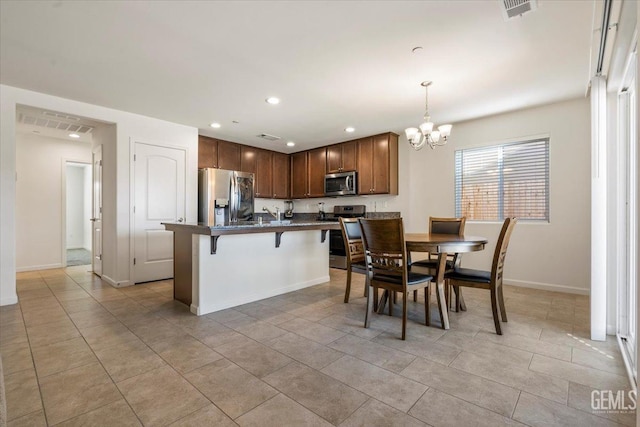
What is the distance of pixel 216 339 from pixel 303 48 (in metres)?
2.49

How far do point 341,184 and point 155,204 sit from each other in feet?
10.4

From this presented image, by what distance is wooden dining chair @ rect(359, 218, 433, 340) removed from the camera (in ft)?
7.86

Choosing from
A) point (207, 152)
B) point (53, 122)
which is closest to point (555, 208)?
point (207, 152)

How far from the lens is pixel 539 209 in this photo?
3982 millimetres

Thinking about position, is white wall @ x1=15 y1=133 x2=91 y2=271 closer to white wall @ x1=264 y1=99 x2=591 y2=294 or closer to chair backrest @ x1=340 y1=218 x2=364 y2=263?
chair backrest @ x1=340 y1=218 x2=364 y2=263

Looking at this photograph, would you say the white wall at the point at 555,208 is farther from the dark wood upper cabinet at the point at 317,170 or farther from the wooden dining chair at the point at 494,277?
the dark wood upper cabinet at the point at 317,170

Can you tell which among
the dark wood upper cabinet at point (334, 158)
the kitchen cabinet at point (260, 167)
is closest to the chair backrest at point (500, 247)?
the dark wood upper cabinet at point (334, 158)

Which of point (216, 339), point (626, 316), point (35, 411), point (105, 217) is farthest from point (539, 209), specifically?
point (105, 217)

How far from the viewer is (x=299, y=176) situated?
657 centimetres

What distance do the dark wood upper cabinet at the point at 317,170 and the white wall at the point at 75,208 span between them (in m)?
6.86

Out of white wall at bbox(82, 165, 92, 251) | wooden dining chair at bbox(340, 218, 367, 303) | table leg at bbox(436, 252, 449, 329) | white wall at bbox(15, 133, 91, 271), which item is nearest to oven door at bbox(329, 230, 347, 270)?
wooden dining chair at bbox(340, 218, 367, 303)

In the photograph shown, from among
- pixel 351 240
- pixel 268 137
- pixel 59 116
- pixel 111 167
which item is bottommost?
pixel 351 240

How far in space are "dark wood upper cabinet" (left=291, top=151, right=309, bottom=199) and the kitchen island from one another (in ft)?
8.07

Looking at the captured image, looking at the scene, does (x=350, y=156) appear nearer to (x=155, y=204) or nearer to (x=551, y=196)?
(x=551, y=196)
